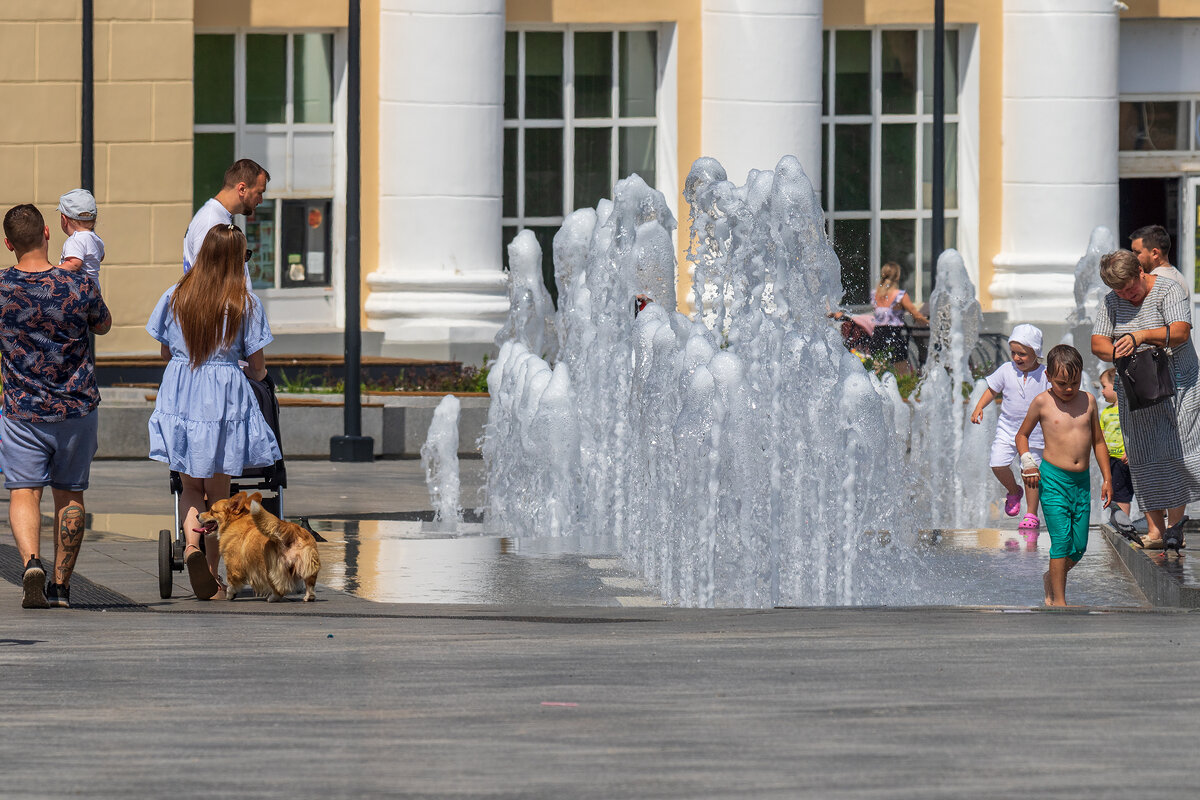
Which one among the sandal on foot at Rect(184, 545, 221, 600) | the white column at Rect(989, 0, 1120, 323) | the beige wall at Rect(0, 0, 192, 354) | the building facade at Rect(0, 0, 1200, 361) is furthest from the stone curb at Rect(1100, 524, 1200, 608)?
the beige wall at Rect(0, 0, 192, 354)

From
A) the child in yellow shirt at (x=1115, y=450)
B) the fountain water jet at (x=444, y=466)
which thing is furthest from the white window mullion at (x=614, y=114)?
the child in yellow shirt at (x=1115, y=450)

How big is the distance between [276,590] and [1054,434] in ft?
12.0

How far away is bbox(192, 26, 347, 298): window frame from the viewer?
77.7ft

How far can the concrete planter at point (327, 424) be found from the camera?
17.9m

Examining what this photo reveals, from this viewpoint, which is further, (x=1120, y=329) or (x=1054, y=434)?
(x=1120, y=329)

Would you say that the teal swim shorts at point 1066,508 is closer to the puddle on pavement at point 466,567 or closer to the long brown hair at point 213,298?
the puddle on pavement at point 466,567

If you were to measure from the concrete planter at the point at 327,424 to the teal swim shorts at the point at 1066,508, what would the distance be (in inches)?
352

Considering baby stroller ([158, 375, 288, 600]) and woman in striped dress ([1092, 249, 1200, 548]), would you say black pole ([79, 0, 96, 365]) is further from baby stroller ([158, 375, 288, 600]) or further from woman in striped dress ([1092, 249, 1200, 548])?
woman in striped dress ([1092, 249, 1200, 548])

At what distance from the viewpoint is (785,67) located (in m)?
24.1

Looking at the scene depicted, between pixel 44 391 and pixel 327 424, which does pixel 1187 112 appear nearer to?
pixel 327 424

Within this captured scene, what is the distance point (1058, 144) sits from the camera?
978 inches

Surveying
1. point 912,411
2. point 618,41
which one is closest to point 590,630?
point 912,411

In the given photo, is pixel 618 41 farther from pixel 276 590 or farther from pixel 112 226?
pixel 276 590

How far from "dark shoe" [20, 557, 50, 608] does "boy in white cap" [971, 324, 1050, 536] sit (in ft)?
22.8
